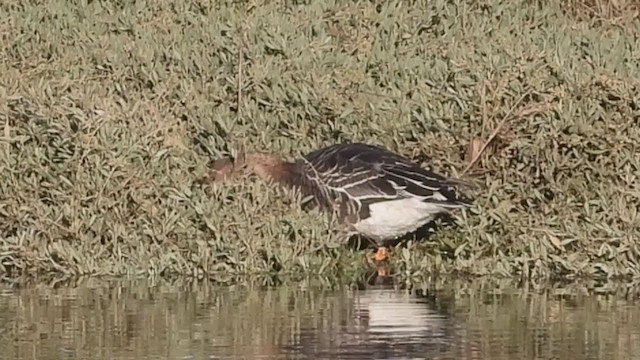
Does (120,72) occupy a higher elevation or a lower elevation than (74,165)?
higher

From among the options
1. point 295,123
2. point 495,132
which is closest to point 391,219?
point 495,132

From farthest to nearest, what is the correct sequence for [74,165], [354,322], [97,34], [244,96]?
1. [97,34]
2. [244,96]
3. [74,165]
4. [354,322]

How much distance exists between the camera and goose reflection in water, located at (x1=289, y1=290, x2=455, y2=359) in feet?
20.9

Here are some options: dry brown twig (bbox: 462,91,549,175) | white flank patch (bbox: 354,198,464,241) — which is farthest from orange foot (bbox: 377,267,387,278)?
dry brown twig (bbox: 462,91,549,175)

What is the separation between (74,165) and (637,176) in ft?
9.26

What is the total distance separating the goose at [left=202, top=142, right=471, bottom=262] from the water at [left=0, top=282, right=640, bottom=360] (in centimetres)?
66

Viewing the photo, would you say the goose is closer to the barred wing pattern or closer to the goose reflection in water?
the barred wing pattern

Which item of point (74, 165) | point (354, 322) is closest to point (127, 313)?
point (354, 322)

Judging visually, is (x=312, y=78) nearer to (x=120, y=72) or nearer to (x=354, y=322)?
(x=120, y=72)

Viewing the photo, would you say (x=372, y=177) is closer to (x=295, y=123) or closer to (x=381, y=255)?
(x=381, y=255)

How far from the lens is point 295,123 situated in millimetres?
9305

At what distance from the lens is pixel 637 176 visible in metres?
8.48

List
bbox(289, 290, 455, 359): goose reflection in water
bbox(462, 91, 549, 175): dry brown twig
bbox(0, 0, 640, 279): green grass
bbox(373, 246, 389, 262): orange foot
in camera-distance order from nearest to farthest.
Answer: bbox(289, 290, 455, 359): goose reflection in water → bbox(0, 0, 640, 279): green grass → bbox(373, 246, 389, 262): orange foot → bbox(462, 91, 549, 175): dry brown twig

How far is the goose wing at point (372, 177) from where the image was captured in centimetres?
833
